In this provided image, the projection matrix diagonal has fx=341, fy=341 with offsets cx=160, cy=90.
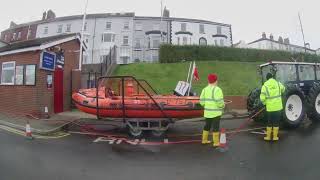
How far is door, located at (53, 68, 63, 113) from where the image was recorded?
15984mm

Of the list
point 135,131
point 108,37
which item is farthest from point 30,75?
point 108,37

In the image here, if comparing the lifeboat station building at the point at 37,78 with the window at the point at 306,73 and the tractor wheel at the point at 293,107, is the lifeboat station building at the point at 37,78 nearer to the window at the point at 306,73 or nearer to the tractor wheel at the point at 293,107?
the tractor wheel at the point at 293,107

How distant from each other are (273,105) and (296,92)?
246cm

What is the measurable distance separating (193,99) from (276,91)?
8.49 ft

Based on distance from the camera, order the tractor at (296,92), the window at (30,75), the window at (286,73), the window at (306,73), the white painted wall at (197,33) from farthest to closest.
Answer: the white painted wall at (197,33) < the window at (30,75) < the window at (306,73) < the window at (286,73) < the tractor at (296,92)

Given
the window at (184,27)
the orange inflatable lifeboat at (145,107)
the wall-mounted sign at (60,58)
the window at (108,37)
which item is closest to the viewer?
the orange inflatable lifeboat at (145,107)

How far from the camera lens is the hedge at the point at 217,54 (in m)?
28.6

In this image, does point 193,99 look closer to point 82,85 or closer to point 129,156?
point 129,156

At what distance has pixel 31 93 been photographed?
590 inches

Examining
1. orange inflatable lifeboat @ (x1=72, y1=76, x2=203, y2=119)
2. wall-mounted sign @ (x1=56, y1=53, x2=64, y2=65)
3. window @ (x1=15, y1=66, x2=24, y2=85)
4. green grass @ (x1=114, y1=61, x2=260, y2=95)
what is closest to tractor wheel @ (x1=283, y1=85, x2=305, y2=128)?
orange inflatable lifeboat @ (x1=72, y1=76, x2=203, y2=119)

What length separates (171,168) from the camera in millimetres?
7094

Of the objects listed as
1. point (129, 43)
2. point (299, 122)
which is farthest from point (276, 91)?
point (129, 43)

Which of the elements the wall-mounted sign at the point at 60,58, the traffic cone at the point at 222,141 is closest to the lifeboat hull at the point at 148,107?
the traffic cone at the point at 222,141

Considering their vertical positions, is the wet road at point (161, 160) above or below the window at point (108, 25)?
below
